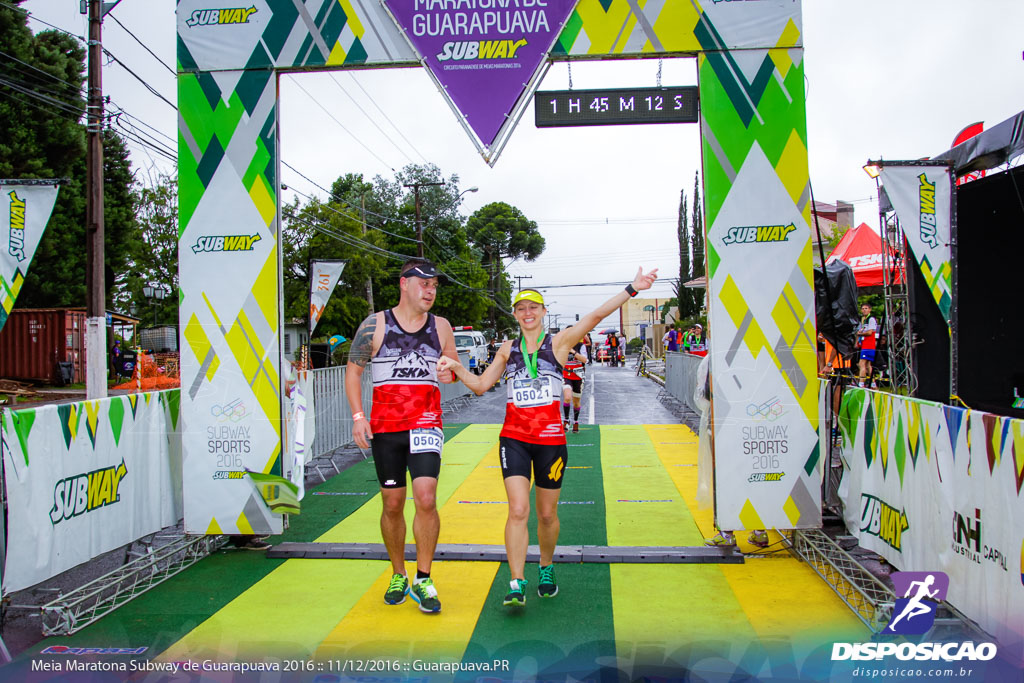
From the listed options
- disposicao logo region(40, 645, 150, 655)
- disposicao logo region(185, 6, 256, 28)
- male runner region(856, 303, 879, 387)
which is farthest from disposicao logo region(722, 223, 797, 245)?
male runner region(856, 303, 879, 387)

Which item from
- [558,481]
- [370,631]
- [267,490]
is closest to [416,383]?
[558,481]

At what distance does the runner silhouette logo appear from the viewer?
3.88m

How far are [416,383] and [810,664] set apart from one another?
2.74 metres

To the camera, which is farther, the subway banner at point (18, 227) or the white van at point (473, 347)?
the white van at point (473, 347)

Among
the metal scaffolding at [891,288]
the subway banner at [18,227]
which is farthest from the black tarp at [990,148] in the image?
the subway banner at [18,227]

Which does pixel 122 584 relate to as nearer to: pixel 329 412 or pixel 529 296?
pixel 529 296

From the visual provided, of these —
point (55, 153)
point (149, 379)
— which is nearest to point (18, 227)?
point (149, 379)

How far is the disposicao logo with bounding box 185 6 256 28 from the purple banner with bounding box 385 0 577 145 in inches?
48.4

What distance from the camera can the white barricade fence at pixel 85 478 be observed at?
4.20 m

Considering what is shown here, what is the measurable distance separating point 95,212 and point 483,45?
11.1 meters

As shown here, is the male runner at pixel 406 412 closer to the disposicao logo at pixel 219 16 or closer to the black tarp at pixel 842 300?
the disposicao logo at pixel 219 16

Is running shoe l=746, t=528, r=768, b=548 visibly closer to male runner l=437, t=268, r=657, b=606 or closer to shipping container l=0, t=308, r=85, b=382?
male runner l=437, t=268, r=657, b=606

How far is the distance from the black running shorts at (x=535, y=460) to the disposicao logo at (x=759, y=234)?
2204 millimetres

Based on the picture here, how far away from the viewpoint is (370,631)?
4.12m
